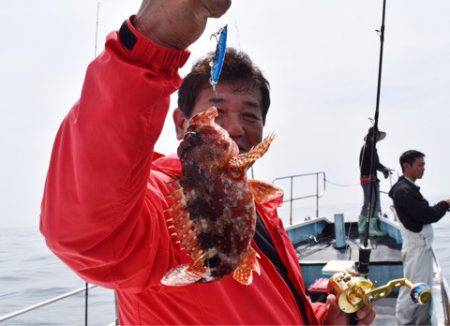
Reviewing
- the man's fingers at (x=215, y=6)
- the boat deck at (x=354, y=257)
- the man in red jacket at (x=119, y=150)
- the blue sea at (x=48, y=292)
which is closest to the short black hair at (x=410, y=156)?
the boat deck at (x=354, y=257)

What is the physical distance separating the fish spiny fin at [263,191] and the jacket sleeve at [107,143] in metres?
0.51

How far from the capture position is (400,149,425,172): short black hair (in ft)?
23.3

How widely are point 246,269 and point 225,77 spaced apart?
1085 millimetres

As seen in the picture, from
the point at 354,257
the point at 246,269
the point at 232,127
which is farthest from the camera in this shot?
the point at 354,257

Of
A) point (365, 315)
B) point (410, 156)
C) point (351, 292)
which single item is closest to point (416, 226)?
point (410, 156)

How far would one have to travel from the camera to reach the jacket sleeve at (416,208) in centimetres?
653

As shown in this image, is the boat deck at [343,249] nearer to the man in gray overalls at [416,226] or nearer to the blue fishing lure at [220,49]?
the man in gray overalls at [416,226]

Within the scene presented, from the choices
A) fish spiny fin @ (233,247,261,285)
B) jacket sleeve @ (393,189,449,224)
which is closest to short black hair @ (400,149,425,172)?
jacket sleeve @ (393,189,449,224)

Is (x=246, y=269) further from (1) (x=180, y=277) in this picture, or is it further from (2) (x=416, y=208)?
(2) (x=416, y=208)

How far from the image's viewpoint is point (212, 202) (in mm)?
1396

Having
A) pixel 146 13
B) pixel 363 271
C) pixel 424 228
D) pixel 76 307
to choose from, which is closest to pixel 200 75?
pixel 146 13

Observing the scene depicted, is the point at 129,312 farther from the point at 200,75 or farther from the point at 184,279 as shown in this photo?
the point at 200,75

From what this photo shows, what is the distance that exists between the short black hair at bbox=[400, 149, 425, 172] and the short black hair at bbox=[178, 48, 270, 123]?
5.34 metres

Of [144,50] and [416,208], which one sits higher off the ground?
[144,50]
